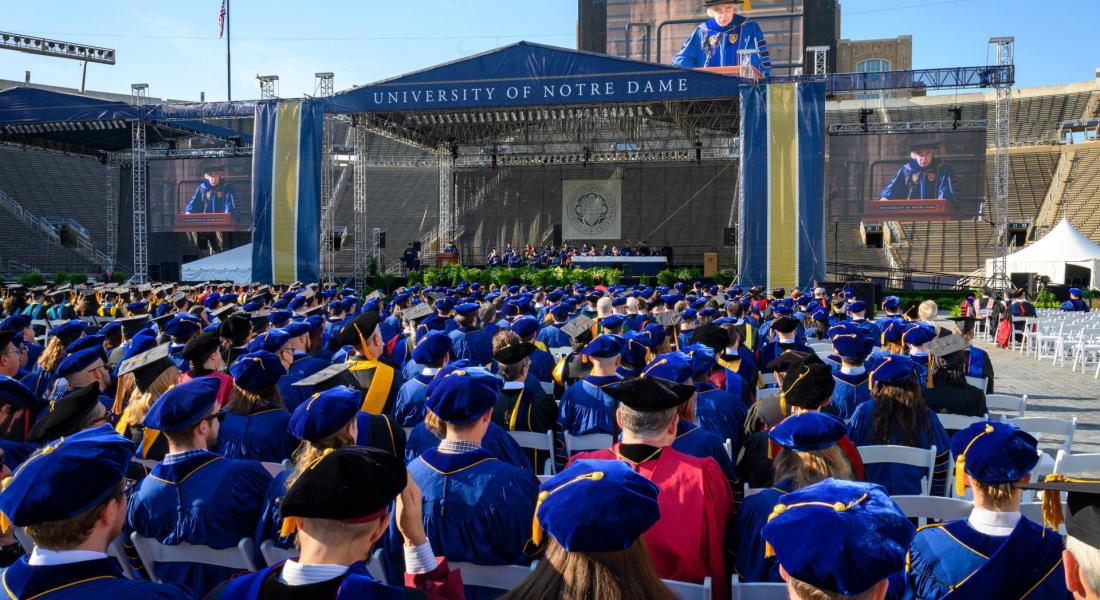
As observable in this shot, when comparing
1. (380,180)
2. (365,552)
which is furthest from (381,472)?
(380,180)

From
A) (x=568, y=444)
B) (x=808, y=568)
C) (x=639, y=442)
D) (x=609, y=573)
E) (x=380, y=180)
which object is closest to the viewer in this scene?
(x=808, y=568)

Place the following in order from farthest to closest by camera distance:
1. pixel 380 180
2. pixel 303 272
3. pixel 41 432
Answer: pixel 380 180 < pixel 303 272 < pixel 41 432

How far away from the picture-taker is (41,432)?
148 inches

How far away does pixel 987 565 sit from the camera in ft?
7.38

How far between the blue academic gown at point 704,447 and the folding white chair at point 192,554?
176cm

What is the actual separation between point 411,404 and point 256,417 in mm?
1117

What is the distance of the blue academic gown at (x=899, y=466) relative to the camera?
4.14 metres

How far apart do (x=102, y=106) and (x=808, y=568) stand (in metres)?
28.0

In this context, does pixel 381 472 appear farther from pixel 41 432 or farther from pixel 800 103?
pixel 800 103

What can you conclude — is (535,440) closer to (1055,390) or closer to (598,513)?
(598,513)

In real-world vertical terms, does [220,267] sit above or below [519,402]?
above

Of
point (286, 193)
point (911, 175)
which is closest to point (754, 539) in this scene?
point (911, 175)

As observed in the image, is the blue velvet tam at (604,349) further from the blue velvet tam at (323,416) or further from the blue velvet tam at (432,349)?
the blue velvet tam at (323,416)

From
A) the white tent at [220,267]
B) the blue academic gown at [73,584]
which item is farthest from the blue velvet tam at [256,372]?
the white tent at [220,267]
